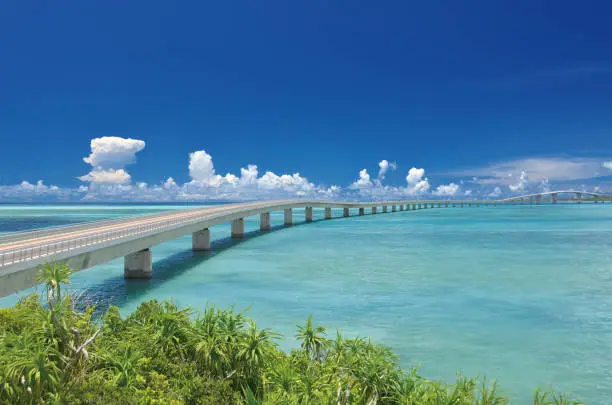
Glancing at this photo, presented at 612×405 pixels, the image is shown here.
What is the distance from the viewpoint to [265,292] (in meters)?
34.8

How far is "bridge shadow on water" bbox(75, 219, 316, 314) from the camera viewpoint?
30.9 m

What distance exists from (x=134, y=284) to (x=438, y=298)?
854 inches

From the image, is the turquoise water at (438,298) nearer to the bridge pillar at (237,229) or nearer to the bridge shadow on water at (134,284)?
the bridge shadow on water at (134,284)

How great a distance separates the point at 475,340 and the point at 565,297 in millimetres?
13738

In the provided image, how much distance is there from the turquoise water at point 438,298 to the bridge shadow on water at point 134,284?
12 cm

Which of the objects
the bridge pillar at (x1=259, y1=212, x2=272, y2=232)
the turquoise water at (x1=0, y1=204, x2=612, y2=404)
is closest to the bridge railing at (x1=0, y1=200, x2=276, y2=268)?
the turquoise water at (x1=0, y1=204, x2=612, y2=404)

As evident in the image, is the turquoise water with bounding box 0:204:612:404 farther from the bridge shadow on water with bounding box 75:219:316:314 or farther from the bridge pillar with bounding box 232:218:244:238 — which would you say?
the bridge pillar with bounding box 232:218:244:238

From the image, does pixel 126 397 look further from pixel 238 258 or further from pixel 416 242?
pixel 416 242

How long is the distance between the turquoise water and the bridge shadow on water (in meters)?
0.12

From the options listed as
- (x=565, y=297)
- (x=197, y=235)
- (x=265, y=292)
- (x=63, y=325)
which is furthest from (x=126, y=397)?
(x=197, y=235)

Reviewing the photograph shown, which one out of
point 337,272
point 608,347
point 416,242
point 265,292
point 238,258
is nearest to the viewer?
point 608,347

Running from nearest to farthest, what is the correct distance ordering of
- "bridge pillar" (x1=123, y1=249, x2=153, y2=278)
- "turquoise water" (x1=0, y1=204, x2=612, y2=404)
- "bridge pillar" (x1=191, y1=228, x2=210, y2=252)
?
1. "turquoise water" (x1=0, y1=204, x2=612, y2=404)
2. "bridge pillar" (x1=123, y1=249, x2=153, y2=278)
3. "bridge pillar" (x1=191, y1=228, x2=210, y2=252)

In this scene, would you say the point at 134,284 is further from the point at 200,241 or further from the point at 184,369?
the point at 184,369

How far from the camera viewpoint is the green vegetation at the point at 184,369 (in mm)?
11641
